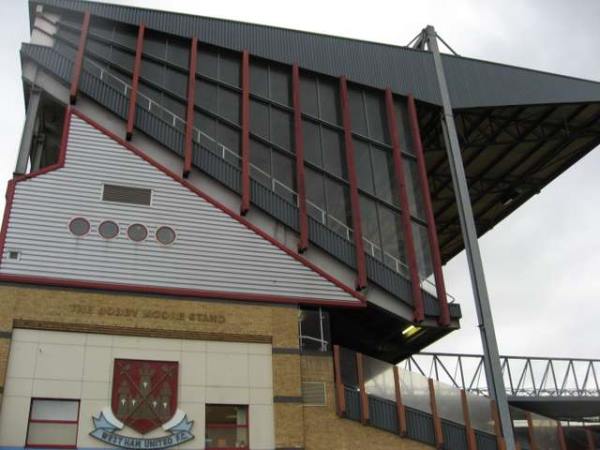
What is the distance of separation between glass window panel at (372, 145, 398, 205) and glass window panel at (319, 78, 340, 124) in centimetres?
234

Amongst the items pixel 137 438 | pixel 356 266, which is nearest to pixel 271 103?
pixel 356 266

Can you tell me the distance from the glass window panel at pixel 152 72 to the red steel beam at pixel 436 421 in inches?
660

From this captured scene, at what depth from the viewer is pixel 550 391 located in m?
37.5

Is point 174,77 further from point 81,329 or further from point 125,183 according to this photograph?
point 81,329

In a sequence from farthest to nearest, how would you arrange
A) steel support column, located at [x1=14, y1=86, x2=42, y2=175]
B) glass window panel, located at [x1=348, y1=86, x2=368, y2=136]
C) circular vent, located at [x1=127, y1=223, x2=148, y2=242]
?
1. glass window panel, located at [x1=348, y1=86, x2=368, y2=136]
2. steel support column, located at [x1=14, y1=86, x2=42, y2=175]
3. circular vent, located at [x1=127, y1=223, x2=148, y2=242]

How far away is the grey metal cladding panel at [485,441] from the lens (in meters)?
26.2

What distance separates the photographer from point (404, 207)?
30.2 m

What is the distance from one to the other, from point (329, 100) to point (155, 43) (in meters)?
8.27

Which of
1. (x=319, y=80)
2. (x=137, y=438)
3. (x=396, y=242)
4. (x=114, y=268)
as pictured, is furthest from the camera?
(x=319, y=80)

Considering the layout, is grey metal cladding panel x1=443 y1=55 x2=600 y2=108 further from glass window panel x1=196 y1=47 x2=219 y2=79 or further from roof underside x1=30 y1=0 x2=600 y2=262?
glass window panel x1=196 y1=47 x2=219 y2=79

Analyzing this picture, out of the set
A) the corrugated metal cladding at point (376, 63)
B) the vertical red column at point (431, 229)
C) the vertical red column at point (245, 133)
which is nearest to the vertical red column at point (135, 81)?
the corrugated metal cladding at point (376, 63)

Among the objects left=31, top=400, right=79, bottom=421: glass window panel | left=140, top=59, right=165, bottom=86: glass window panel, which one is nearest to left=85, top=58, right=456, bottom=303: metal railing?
left=140, top=59, right=165, bottom=86: glass window panel

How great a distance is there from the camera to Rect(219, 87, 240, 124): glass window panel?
1161 inches

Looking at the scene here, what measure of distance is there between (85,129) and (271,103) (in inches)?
328
